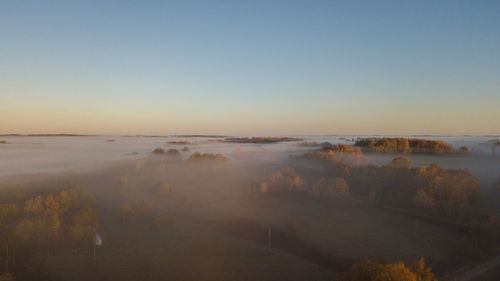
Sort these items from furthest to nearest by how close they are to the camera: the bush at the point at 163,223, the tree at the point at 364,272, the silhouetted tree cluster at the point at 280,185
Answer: the silhouetted tree cluster at the point at 280,185 < the bush at the point at 163,223 < the tree at the point at 364,272

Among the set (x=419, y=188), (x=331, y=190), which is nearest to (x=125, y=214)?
(x=331, y=190)

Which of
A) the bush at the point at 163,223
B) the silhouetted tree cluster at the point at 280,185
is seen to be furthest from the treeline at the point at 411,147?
the bush at the point at 163,223

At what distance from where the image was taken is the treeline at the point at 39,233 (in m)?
16.1

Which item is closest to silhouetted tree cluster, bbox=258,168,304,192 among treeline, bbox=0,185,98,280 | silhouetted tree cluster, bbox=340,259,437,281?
treeline, bbox=0,185,98,280

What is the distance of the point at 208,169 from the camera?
216 feet

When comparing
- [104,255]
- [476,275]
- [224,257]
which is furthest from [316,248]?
[104,255]

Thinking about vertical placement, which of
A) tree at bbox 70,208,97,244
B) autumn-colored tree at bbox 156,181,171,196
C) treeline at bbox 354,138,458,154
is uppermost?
treeline at bbox 354,138,458,154

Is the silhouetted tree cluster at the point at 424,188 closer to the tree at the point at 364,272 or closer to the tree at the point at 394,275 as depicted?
the tree at the point at 394,275

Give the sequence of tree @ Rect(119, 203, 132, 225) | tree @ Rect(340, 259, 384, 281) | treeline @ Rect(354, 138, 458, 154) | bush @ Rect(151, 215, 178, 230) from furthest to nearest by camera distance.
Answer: treeline @ Rect(354, 138, 458, 154) < tree @ Rect(119, 203, 132, 225) < bush @ Rect(151, 215, 178, 230) < tree @ Rect(340, 259, 384, 281)

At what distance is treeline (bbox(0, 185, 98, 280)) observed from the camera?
16.1m

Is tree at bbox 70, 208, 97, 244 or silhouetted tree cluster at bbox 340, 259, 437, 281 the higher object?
silhouetted tree cluster at bbox 340, 259, 437, 281

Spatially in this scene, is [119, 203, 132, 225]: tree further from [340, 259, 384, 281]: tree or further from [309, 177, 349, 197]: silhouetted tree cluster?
[309, 177, 349, 197]: silhouetted tree cluster

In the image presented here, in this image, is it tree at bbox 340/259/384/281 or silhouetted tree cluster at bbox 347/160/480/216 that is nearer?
tree at bbox 340/259/384/281

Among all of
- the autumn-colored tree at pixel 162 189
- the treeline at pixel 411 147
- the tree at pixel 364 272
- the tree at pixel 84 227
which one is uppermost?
the treeline at pixel 411 147
